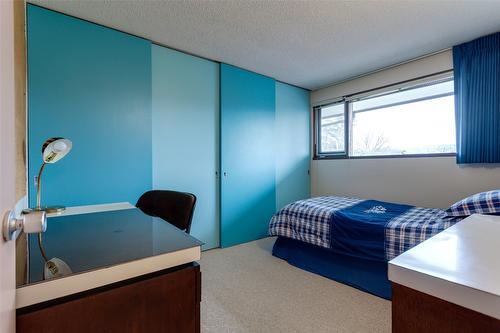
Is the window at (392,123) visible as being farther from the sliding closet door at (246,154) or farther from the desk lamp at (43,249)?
the desk lamp at (43,249)

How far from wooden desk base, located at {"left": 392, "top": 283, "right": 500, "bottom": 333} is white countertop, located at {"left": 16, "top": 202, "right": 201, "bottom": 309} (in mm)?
621

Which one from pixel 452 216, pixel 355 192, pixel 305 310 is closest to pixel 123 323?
pixel 305 310

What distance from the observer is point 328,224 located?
7.53 feet

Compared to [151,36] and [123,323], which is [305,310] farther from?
[151,36]

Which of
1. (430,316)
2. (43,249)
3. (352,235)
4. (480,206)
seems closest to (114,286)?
(43,249)

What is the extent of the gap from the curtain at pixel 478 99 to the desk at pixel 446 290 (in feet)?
7.84

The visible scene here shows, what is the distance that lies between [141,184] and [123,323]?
2.00 meters

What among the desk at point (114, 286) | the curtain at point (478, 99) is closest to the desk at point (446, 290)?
the desk at point (114, 286)

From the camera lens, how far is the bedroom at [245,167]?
64 centimetres

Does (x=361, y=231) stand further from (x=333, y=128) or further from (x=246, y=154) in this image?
(x=333, y=128)

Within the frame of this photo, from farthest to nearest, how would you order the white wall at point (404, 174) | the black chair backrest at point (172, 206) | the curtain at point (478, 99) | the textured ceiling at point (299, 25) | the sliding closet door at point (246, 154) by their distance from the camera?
the sliding closet door at point (246, 154) < the white wall at point (404, 174) < the curtain at point (478, 99) < the textured ceiling at point (299, 25) < the black chair backrest at point (172, 206)

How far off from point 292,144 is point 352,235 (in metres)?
2.14

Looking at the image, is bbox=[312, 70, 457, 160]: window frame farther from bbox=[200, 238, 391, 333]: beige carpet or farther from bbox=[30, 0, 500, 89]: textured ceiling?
bbox=[200, 238, 391, 333]: beige carpet

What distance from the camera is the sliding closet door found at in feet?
10.2
